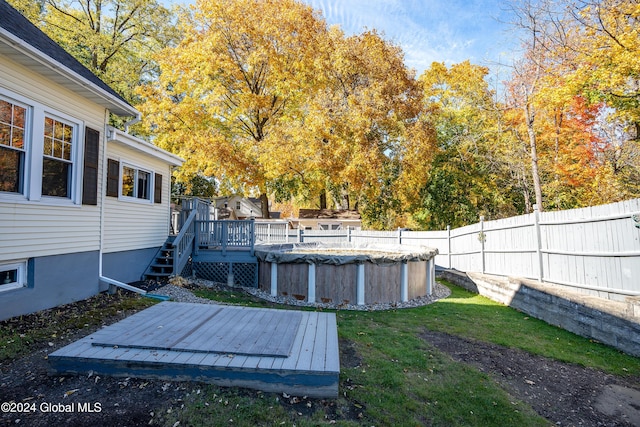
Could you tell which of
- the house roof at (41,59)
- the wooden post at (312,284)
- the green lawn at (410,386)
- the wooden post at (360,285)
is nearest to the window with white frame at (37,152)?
the house roof at (41,59)

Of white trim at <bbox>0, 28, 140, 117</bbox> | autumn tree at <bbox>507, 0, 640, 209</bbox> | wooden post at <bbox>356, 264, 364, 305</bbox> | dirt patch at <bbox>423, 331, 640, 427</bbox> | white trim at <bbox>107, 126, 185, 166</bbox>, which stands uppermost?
autumn tree at <bbox>507, 0, 640, 209</bbox>

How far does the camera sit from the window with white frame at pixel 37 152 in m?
4.56

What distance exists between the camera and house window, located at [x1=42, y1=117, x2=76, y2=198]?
5.18 m

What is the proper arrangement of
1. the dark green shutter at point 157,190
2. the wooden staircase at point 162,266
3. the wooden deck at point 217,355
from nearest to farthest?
the wooden deck at point 217,355, the wooden staircase at point 162,266, the dark green shutter at point 157,190

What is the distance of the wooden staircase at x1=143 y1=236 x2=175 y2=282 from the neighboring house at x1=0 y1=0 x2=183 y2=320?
704 millimetres

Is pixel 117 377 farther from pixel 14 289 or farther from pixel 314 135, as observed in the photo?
pixel 314 135

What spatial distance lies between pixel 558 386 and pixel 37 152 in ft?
25.3

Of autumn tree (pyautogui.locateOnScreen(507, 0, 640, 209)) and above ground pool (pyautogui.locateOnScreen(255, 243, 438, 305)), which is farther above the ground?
autumn tree (pyautogui.locateOnScreen(507, 0, 640, 209))

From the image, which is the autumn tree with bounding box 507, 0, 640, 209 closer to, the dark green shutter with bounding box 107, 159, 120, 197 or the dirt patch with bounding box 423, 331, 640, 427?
the dirt patch with bounding box 423, 331, 640, 427

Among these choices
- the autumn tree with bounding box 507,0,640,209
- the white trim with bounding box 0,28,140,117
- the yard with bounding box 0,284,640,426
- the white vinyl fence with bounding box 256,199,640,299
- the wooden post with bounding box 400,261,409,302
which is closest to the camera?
the yard with bounding box 0,284,640,426

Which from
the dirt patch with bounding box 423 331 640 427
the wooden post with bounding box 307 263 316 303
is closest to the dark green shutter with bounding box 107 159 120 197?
the wooden post with bounding box 307 263 316 303

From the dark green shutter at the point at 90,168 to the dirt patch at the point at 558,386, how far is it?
21.3 ft

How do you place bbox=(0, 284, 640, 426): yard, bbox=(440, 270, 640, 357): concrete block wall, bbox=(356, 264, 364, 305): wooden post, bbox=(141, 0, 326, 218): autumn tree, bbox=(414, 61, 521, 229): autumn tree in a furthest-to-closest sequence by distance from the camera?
1. bbox=(414, 61, 521, 229): autumn tree
2. bbox=(141, 0, 326, 218): autumn tree
3. bbox=(356, 264, 364, 305): wooden post
4. bbox=(440, 270, 640, 357): concrete block wall
5. bbox=(0, 284, 640, 426): yard

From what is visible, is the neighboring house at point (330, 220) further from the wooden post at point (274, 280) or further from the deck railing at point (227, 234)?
the wooden post at point (274, 280)
